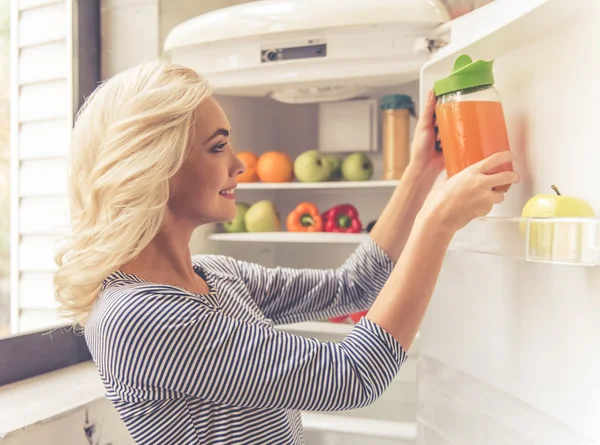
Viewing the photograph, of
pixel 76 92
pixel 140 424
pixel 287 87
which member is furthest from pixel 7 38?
pixel 140 424

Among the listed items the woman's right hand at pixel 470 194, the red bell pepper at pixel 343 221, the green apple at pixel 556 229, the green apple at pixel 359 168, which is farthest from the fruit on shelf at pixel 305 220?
the green apple at pixel 556 229

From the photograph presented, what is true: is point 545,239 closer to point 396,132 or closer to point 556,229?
point 556,229

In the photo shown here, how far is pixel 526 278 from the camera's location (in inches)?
29.6

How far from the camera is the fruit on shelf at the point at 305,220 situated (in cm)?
145

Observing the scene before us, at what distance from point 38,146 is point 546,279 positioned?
132 cm

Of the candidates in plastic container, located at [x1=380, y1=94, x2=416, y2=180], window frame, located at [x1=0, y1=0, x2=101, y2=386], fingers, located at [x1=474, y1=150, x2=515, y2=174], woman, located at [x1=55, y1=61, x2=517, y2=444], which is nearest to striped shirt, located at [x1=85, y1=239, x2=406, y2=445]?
woman, located at [x1=55, y1=61, x2=517, y2=444]

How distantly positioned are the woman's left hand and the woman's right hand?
0.19 m

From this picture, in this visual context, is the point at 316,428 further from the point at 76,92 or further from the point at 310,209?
the point at 76,92

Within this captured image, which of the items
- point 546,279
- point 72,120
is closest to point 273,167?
point 72,120

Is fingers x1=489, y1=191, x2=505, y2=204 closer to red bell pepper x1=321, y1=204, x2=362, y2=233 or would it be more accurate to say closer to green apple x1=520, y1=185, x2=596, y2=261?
green apple x1=520, y1=185, x2=596, y2=261

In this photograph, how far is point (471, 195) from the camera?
71 centimetres

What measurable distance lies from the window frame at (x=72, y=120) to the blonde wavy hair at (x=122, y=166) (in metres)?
0.50

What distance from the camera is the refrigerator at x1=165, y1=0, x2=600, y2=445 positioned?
2.07ft

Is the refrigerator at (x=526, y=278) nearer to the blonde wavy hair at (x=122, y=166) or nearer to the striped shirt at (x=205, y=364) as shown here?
the striped shirt at (x=205, y=364)
